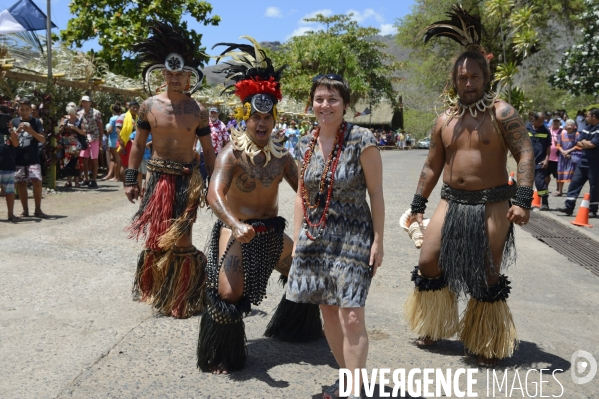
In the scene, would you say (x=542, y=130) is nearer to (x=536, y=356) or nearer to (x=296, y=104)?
(x=536, y=356)

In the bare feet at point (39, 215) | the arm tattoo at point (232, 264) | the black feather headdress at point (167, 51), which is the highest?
the black feather headdress at point (167, 51)

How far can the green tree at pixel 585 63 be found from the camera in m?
23.6

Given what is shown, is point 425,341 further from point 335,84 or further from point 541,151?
point 541,151

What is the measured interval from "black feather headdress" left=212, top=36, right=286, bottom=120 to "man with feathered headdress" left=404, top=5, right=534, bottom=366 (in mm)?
1232

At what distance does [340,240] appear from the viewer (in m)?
3.48

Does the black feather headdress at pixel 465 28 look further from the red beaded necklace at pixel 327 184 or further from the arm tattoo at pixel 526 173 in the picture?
the red beaded necklace at pixel 327 184

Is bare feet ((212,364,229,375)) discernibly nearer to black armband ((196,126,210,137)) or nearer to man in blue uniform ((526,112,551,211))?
black armband ((196,126,210,137))

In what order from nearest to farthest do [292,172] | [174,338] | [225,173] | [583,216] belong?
[225,173] → [292,172] → [174,338] → [583,216]

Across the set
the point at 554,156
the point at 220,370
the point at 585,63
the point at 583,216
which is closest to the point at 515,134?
the point at 220,370

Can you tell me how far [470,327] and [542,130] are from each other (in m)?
9.65

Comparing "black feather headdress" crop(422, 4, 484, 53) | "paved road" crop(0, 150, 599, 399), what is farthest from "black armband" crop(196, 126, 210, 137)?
"black feather headdress" crop(422, 4, 484, 53)

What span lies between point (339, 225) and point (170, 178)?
2344mm

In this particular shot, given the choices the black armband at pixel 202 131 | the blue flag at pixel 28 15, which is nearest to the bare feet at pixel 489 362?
the black armband at pixel 202 131

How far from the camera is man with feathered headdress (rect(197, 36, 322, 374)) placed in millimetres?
4020
